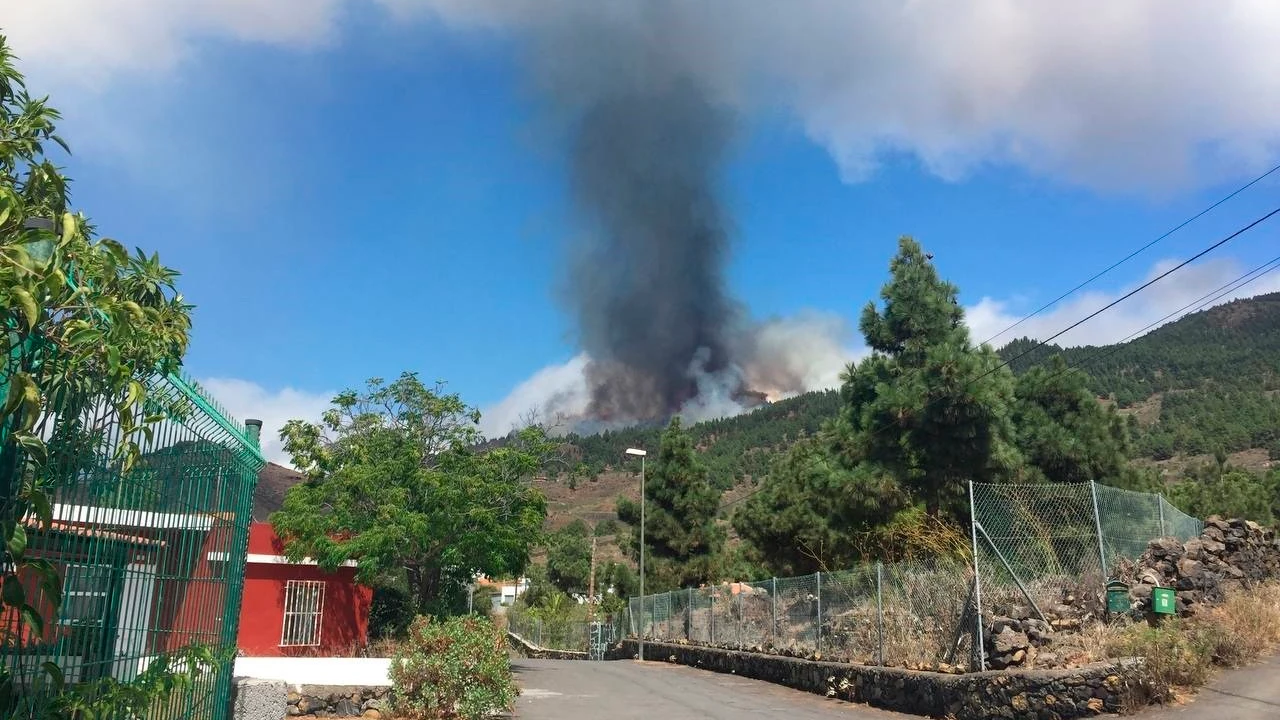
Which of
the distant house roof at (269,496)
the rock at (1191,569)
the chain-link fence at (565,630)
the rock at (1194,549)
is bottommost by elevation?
the chain-link fence at (565,630)

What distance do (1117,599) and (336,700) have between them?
12.8m

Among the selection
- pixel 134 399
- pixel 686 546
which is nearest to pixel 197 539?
pixel 134 399

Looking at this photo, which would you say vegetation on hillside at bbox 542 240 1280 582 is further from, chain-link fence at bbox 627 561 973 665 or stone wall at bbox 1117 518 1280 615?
stone wall at bbox 1117 518 1280 615

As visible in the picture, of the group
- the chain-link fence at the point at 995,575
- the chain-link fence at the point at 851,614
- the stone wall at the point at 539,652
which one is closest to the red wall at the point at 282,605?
the chain-link fence at the point at 851,614

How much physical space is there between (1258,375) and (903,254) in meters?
77.1

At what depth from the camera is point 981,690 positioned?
12328 mm

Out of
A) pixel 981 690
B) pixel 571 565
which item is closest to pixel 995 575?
pixel 981 690

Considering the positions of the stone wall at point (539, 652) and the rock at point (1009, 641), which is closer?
the rock at point (1009, 641)

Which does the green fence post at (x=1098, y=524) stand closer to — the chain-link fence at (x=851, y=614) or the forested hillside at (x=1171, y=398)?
the chain-link fence at (x=851, y=614)

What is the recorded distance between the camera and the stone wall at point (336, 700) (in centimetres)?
1442

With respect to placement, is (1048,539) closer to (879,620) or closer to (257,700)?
(879,620)

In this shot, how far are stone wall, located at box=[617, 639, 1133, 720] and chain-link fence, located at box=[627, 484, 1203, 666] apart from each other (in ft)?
1.41

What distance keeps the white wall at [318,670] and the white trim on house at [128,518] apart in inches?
370

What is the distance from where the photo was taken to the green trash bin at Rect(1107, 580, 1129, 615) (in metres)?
13.1
